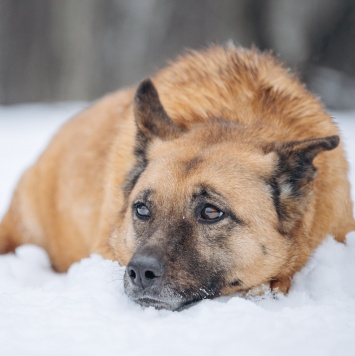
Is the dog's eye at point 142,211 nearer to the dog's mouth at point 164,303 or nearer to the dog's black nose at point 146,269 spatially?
the dog's black nose at point 146,269

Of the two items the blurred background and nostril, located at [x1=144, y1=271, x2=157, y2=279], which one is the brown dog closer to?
nostril, located at [x1=144, y1=271, x2=157, y2=279]

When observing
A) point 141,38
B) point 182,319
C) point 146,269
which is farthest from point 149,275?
point 141,38

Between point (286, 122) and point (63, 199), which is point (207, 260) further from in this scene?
point (63, 199)

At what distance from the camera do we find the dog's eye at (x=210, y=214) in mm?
3512

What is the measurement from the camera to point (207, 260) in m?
3.46

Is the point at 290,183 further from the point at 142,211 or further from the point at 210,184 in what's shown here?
the point at 142,211

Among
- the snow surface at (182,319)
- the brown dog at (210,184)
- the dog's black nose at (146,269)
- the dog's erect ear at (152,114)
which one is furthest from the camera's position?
the dog's erect ear at (152,114)

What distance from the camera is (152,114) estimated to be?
405 centimetres

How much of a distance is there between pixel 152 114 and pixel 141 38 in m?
9.66

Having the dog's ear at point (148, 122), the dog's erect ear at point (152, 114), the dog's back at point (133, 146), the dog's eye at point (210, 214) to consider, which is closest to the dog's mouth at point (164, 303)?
the dog's eye at point (210, 214)

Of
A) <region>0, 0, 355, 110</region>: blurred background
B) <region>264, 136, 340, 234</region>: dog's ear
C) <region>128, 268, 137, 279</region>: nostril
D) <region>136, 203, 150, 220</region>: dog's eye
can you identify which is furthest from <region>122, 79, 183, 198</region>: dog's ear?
<region>0, 0, 355, 110</region>: blurred background

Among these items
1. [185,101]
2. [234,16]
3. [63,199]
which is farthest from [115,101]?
[234,16]

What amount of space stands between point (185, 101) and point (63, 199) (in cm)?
154

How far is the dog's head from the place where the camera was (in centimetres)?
333
